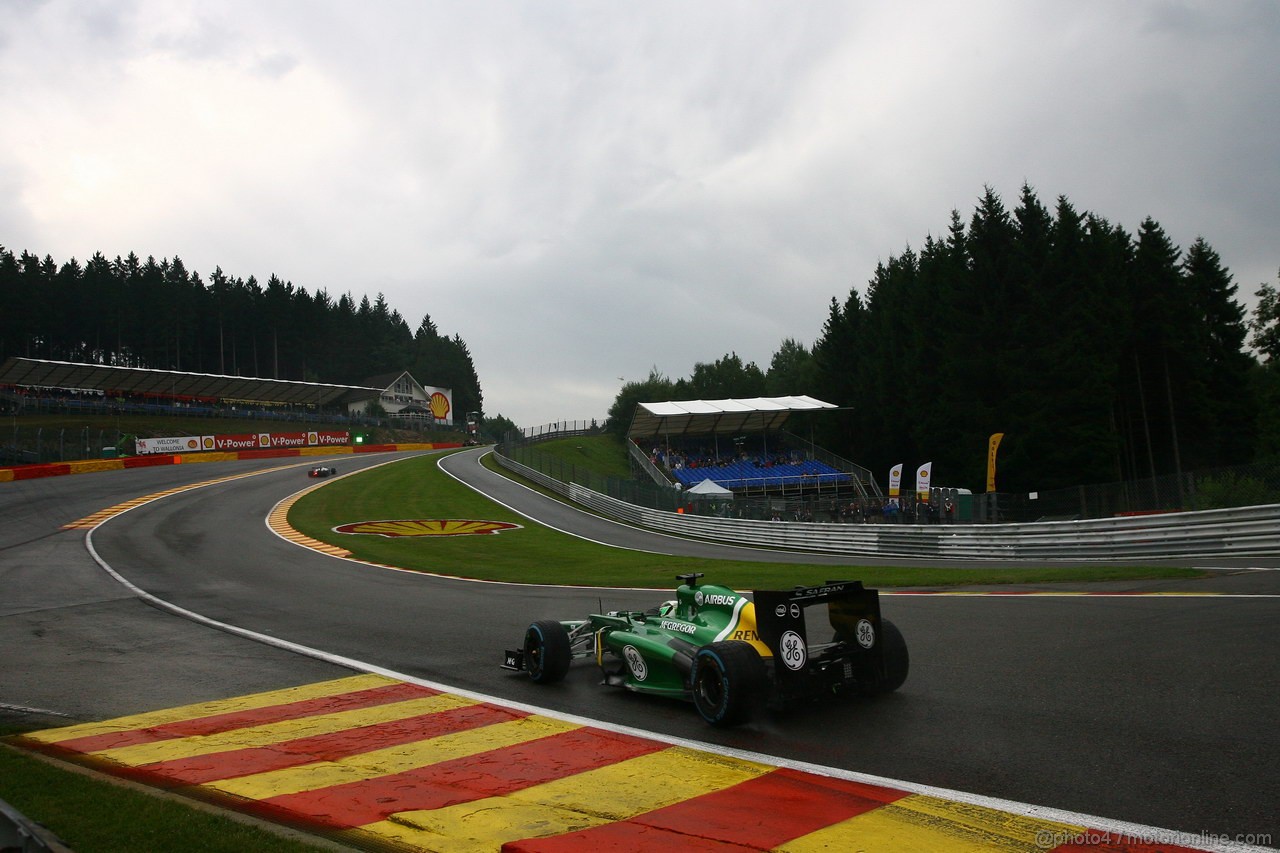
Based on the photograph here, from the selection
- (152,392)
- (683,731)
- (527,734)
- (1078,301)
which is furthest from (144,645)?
(152,392)

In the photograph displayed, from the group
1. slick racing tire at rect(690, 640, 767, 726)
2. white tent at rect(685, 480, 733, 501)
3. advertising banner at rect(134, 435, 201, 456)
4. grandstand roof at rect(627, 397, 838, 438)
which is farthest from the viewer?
advertising banner at rect(134, 435, 201, 456)

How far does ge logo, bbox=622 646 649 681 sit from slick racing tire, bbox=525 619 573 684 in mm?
811

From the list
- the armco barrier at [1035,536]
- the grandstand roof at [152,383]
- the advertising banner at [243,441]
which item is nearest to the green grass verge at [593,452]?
the advertising banner at [243,441]

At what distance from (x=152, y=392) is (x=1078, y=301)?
7800 cm

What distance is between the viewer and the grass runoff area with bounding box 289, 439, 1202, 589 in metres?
17.1

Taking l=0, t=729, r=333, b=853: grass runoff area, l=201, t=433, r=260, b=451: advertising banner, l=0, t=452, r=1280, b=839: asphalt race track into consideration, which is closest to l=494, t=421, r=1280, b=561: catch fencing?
l=0, t=452, r=1280, b=839: asphalt race track

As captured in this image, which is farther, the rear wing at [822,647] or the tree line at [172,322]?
the tree line at [172,322]

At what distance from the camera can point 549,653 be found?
8.88 meters

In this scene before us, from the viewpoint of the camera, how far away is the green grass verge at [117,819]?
478 centimetres

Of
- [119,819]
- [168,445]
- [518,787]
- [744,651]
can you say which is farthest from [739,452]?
[119,819]

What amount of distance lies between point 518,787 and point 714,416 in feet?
195

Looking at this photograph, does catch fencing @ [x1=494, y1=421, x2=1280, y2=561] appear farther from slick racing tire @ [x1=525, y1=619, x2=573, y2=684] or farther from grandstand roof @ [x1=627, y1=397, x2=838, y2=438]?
grandstand roof @ [x1=627, y1=397, x2=838, y2=438]

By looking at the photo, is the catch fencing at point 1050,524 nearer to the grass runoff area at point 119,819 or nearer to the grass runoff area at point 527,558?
the grass runoff area at point 527,558

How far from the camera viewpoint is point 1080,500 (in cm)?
2464
